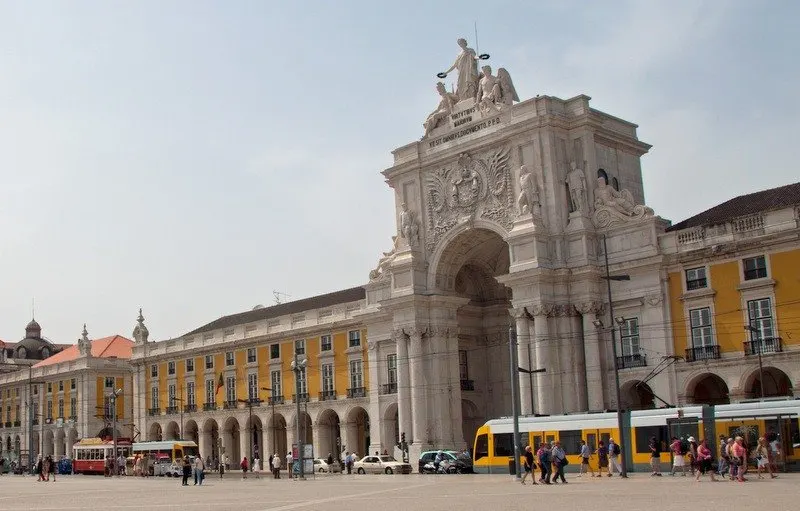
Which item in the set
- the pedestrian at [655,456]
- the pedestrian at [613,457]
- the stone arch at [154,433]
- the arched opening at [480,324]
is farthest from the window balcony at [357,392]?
the pedestrian at [655,456]

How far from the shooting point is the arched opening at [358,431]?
71062 mm

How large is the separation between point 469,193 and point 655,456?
76.3 ft

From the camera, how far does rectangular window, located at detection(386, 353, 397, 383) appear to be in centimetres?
6700

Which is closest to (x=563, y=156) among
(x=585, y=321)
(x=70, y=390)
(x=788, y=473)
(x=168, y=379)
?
(x=585, y=321)

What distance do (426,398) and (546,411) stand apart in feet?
30.1

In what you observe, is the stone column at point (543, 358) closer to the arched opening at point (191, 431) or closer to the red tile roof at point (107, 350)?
the arched opening at point (191, 431)

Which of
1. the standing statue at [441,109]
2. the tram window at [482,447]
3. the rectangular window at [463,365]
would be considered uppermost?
the standing statue at [441,109]

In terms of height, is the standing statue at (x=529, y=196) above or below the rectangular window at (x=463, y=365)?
above

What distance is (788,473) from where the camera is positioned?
123 feet

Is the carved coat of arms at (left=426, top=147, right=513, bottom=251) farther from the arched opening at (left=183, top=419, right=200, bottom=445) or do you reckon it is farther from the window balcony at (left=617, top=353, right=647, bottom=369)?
the arched opening at (left=183, top=419, right=200, bottom=445)

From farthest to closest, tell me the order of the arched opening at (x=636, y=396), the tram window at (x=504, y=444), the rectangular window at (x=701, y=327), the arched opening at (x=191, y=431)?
the arched opening at (x=191, y=431) → the arched opening at (x=636, y=396) → the rectangular window at (x=701, y=327) → the tram window at (x=504, y=444)

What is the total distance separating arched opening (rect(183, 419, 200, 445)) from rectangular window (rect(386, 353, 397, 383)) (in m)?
22.8

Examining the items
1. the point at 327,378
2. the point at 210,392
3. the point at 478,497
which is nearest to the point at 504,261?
the point at 327,378

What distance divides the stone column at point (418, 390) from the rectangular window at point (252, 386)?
20.0 m
